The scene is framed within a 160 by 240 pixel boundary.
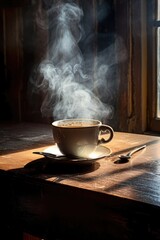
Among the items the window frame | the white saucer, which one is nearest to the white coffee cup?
the white saucer

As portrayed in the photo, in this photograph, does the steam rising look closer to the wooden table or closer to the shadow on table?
the wooden table

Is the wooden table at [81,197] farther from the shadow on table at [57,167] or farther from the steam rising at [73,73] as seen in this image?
the steam rising at [73,73]

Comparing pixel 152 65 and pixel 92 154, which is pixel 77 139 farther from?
pixel 152 65

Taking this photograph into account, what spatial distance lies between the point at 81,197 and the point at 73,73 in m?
1.43

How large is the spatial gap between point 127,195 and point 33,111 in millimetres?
1775

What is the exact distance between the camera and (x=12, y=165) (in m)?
1.18

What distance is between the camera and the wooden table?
864mm

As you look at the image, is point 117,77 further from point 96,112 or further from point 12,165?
point 12,165

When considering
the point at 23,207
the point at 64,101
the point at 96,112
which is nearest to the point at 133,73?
the point at 96,112

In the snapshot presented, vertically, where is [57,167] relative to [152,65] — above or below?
A: below

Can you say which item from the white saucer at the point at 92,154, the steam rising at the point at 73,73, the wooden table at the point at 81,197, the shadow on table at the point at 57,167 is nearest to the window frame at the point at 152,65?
the steam rising at the point at 73,73

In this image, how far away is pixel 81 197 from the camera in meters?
0.94

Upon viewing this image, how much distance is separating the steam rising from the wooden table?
2.83 ft

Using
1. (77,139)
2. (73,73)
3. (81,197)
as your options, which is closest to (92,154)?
(77,139)
